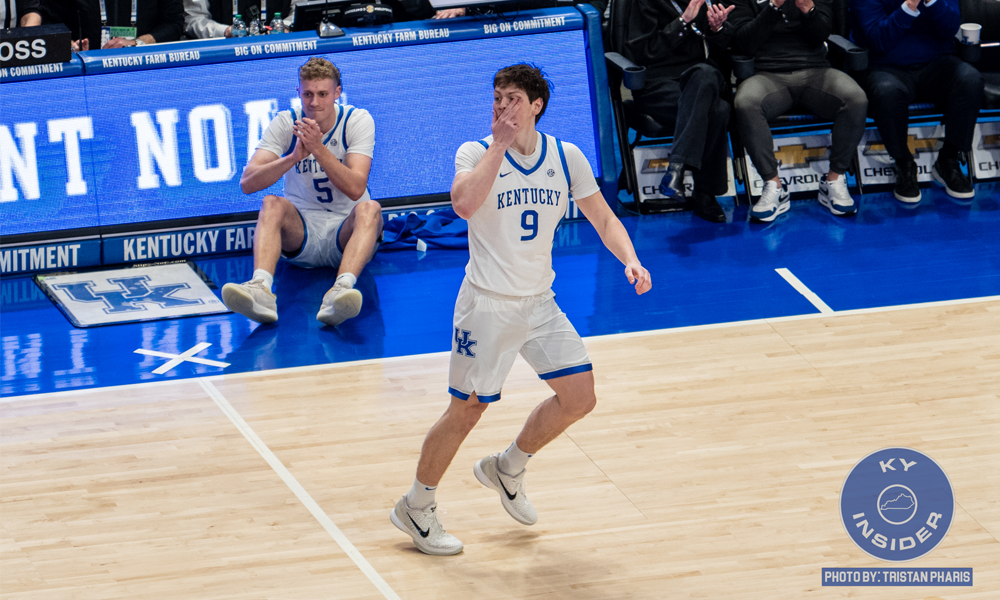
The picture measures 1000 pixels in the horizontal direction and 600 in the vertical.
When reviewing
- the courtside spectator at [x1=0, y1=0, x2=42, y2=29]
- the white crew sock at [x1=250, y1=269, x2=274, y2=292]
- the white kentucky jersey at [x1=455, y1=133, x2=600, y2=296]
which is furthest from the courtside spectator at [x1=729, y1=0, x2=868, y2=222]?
the courtside spectator at [x1=0, y1=0, x2=42, y2=29]

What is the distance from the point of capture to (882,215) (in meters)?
8.95

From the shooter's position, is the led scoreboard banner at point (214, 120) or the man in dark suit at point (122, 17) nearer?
the led scoreboard banner at point (214, 120)

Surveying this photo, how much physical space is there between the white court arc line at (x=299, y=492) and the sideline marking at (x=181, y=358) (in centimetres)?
26

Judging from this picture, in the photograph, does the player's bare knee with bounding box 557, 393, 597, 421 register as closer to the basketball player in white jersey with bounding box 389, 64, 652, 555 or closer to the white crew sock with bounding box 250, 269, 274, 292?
the basketball player in white jersey with bounding box 389, 64, 652, 555

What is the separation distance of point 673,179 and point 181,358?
13.0 feet

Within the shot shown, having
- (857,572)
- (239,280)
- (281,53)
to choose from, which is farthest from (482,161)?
(281,53)

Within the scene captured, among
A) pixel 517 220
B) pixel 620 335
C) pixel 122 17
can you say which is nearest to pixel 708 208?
pixel 620 335

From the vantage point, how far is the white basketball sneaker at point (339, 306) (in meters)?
7.08

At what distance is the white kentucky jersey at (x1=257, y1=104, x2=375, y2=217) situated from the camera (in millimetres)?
7664

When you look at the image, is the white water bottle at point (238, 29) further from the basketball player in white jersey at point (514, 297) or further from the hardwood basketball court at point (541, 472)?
the basketball player in white jersey at point (514, 297)

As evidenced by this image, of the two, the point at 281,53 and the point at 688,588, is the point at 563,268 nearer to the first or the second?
the point at 281,53

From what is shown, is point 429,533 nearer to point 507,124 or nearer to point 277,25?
point 507,124

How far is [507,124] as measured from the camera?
423 cm

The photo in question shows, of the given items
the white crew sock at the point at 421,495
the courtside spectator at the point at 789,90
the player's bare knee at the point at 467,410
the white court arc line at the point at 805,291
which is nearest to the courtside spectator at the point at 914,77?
the courtside spectator at the point at 789,90
